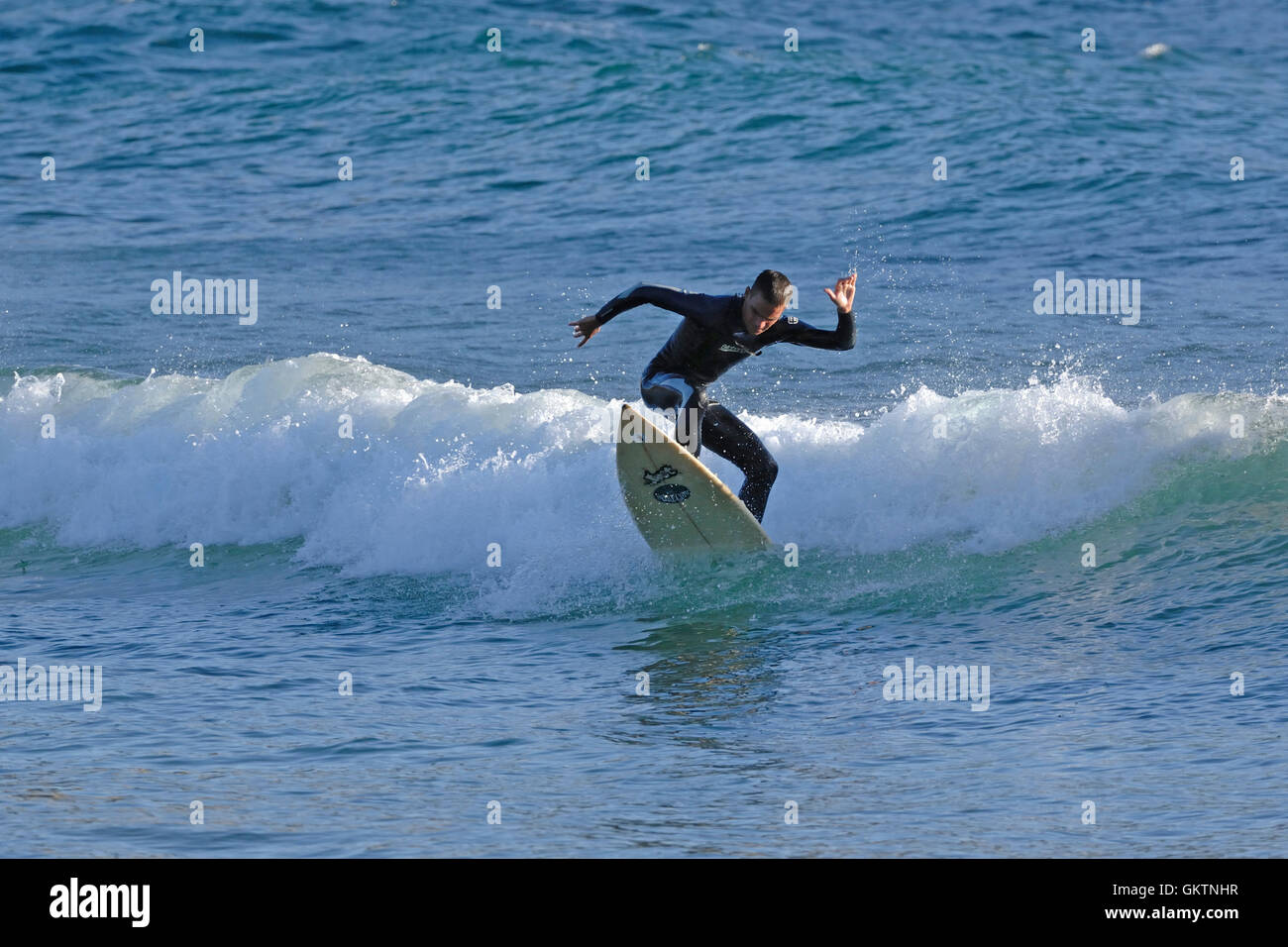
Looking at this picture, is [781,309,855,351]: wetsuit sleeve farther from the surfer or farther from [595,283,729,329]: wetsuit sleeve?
[595,283,729,329]: wetsuit sleeve

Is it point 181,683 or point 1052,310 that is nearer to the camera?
point 181,683

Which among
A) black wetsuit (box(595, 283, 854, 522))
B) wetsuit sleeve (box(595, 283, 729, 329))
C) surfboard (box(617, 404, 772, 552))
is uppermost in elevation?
wetsuit sleeve (box(595, 283, 729, 329))

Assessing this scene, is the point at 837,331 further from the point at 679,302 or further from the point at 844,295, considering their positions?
the point at 679,302

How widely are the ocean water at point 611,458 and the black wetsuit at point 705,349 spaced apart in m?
0.87

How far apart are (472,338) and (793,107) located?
9755 millimetres

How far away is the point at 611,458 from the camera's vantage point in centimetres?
1141

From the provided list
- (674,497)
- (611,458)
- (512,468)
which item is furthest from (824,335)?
(512,468)

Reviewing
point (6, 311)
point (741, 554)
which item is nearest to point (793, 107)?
point (6, 311)

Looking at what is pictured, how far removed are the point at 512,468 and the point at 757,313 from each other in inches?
136

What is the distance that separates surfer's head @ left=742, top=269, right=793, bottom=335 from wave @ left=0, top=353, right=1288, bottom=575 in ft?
6.80

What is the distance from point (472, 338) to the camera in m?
16.1

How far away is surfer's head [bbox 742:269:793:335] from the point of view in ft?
27.9

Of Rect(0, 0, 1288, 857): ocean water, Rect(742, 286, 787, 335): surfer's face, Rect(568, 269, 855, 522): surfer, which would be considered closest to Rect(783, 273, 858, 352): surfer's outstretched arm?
Rect(568, 269, 855, 522): surfer
